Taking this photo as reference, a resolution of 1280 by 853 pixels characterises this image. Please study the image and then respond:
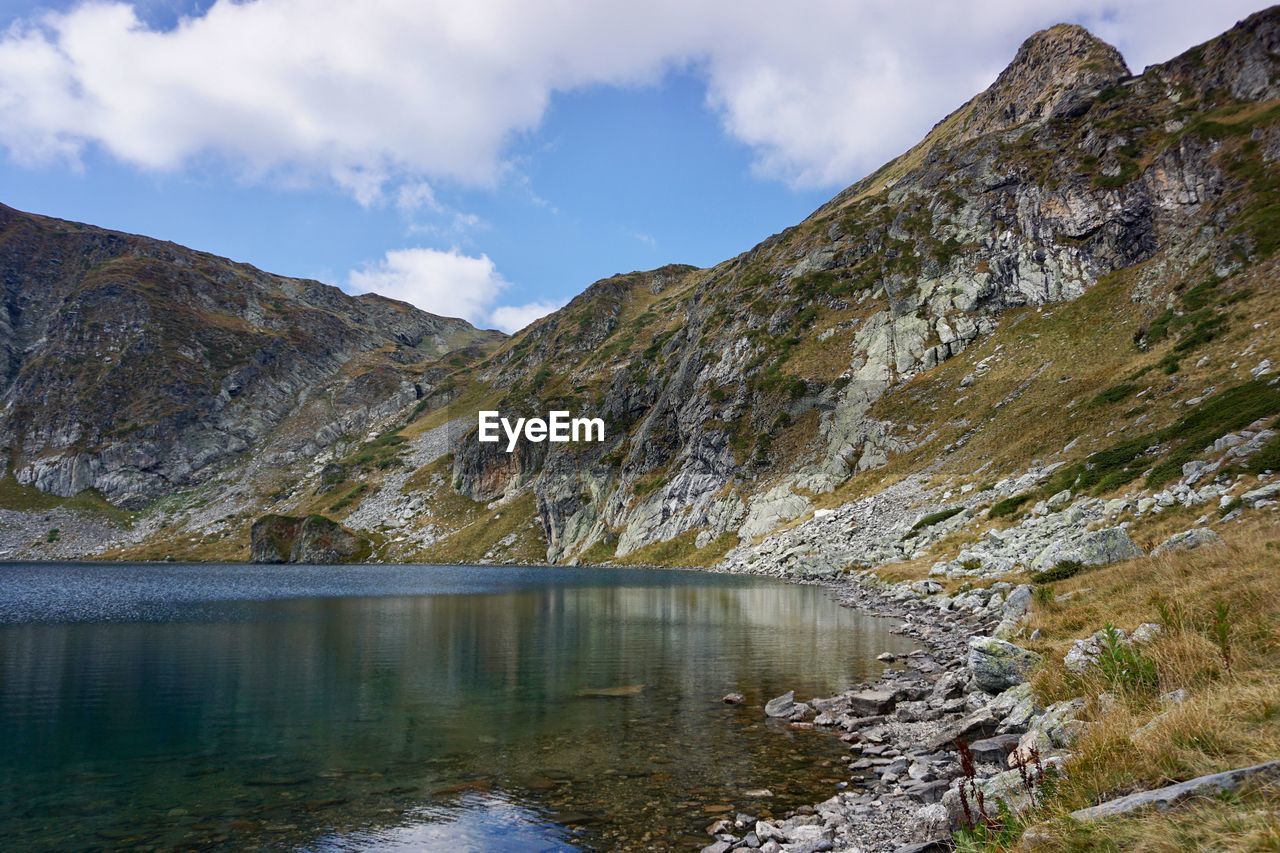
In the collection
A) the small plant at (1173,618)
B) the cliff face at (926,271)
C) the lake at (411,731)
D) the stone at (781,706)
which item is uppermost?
the cliff face at (926,271)

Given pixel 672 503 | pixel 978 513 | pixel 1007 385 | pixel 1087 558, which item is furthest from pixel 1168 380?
pixel 672 503

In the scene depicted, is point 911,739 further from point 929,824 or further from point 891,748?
point 929,824

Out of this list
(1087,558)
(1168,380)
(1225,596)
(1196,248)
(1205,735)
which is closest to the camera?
(1205,735)

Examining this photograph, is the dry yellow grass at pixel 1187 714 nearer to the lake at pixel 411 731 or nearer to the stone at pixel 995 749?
the stone at pixel 995 749

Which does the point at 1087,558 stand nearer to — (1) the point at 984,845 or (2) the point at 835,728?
(2) the point at 835,728

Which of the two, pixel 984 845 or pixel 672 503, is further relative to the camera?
pixel 672 503

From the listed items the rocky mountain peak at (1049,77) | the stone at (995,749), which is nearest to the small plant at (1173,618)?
the stone at (995,749)

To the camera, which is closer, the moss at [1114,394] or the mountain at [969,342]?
the moss at [1114,394]
